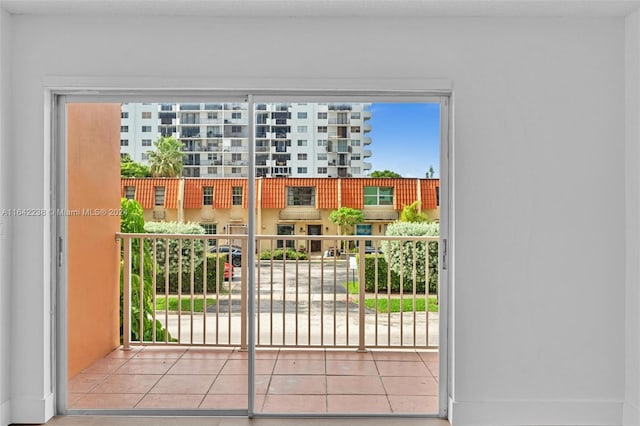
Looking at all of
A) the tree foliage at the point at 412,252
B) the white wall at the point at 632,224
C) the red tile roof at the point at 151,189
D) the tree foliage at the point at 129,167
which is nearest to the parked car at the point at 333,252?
the tree foliage at the point at 412,252

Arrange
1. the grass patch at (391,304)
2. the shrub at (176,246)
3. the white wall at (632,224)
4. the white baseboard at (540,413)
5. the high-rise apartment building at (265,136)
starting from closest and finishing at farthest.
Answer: the white wall at (632,224)
the white baseboard at (540,413)
the high-rise apartment building at (265,136)
the shrub at (176,246)
the grass patch at (391,304)

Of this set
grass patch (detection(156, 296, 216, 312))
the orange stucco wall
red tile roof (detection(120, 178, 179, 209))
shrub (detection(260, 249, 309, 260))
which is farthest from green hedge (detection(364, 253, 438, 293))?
the orange stucco wall

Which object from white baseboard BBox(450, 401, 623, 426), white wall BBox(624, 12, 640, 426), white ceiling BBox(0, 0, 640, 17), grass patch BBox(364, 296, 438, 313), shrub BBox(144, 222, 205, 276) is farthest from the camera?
grass patch BBox(364, 296, 438, 313)

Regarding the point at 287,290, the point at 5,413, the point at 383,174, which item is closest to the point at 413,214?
the point at 383,174

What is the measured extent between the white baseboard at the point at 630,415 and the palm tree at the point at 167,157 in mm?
2856

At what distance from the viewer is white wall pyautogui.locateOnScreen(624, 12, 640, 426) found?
3.03 meters

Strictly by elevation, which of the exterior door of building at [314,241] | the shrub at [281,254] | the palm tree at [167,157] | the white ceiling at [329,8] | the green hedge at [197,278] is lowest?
the green hedge at [197,278]

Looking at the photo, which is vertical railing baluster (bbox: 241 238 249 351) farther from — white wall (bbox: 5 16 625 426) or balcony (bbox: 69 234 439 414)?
white wall (bbox: 5 16 625 426)

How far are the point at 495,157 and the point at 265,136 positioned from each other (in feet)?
4.34

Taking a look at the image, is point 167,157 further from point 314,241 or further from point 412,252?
point 412,252

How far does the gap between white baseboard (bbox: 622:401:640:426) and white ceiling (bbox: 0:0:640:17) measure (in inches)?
85.5

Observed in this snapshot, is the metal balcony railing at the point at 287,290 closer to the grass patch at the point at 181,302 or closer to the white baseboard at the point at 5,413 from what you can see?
the grass patch at the point at 181,302

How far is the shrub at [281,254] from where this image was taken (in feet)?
10.9

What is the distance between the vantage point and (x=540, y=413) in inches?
123
